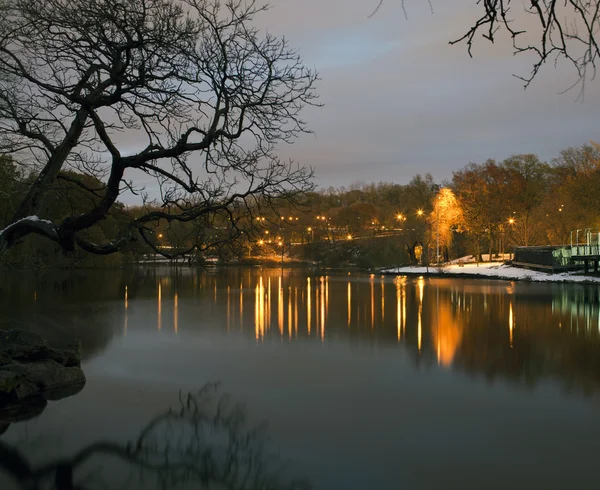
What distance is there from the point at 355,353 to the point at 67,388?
7.83 m

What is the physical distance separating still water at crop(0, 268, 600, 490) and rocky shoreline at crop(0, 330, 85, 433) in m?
0.43

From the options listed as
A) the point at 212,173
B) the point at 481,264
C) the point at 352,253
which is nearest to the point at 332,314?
the point at 212,173

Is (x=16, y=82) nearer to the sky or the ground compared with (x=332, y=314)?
nearer to the sky

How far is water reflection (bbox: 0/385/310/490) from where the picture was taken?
296 inches

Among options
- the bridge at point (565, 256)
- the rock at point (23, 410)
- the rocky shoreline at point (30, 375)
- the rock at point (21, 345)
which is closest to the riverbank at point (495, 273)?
the bridge at point (565, 256)

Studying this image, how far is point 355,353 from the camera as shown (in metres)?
15.9

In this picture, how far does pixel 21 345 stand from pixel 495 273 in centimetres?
4477

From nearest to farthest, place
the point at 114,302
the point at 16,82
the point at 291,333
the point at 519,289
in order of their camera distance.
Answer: the point at 16,82 < the point at 291,333 < the point at 114,302 < the point at 519,289

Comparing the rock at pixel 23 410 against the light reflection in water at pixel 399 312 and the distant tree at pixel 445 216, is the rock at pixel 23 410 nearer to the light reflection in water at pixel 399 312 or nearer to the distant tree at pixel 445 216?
the light reflection in water at pixel 399 312

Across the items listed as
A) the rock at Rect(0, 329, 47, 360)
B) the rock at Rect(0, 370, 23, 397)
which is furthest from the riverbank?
the rock at Rect(0, 370, 23, 397)

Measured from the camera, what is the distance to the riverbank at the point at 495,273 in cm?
4219

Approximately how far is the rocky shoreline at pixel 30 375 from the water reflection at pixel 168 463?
184 cm

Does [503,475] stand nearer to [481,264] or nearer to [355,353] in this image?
[355,353]

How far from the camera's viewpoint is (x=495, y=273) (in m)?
50.0
